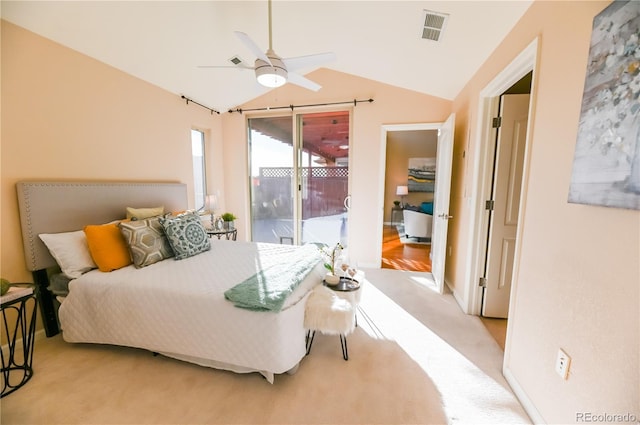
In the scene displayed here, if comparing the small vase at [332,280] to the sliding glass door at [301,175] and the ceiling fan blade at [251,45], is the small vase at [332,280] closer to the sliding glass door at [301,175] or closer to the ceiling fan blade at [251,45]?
the ceiling fan blade at [251,45]

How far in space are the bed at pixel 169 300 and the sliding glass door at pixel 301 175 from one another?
1.99 metres

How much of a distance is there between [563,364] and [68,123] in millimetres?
3833

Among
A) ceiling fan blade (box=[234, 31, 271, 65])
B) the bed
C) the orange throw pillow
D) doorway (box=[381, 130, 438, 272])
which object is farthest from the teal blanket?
doorway (box=[381, 130, 438, 272])

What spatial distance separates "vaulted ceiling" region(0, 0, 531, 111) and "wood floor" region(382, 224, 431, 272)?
2.51 m

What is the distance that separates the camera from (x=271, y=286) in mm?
1689

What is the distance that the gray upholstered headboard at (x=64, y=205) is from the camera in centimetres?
190

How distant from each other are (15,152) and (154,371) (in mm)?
1937

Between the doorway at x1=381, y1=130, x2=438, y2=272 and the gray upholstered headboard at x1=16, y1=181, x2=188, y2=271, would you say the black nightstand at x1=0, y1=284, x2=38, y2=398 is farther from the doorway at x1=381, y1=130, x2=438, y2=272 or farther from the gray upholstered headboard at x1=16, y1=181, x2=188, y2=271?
the doorway at x1=381, y1=130, x2=438, y2=272

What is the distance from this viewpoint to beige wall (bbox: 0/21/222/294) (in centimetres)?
185

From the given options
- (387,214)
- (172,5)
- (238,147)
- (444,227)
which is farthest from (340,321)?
(387,214)

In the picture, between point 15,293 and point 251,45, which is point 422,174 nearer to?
point 251,45

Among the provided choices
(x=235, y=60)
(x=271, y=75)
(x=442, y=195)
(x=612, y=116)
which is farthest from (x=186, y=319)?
(x=442, y=195)

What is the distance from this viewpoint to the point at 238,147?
4312mm

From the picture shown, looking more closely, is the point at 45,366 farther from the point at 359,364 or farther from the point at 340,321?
the point at 359,364
